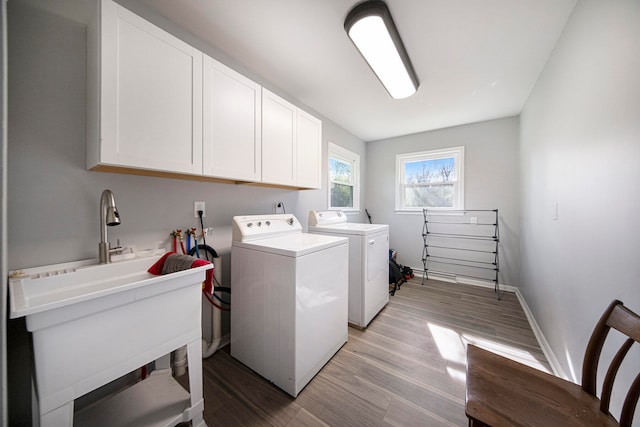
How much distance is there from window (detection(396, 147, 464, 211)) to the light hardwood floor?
177 centimetres

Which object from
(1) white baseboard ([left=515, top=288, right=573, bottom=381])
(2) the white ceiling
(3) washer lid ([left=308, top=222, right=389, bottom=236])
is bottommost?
(1) white baseboard ([left=515, top=288, right=573, bottom=381])

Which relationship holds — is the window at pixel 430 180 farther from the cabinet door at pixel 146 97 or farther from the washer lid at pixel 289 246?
the cabinet door at pixel 146 97

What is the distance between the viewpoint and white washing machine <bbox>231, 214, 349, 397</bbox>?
4.54ft

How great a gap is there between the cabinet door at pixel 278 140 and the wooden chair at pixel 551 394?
5.71ft

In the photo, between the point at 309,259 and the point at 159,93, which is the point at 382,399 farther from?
the point at 159,93

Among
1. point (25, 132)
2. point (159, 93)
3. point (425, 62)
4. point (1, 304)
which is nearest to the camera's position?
point (1, 304)

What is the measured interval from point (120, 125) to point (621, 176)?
2.31 metres

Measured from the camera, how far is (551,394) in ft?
2.84

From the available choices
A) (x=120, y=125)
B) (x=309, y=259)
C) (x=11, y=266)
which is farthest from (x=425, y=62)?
(x=11, y=266)

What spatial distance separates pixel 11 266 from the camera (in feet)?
3.30

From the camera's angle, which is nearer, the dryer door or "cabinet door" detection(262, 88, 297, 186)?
"cabinet door" detection(262, 88, 297, 186)

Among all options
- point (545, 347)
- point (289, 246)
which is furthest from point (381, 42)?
point (545, 347)

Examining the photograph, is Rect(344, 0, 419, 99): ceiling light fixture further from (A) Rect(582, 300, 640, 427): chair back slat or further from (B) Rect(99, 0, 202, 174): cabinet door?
(A) Rect(582, 300, 640, 427): chair back slat

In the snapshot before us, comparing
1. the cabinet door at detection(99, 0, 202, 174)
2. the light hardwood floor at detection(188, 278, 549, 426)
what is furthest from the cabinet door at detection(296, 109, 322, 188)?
the light hardwood floor at detection(188, 278, 549, 426)
